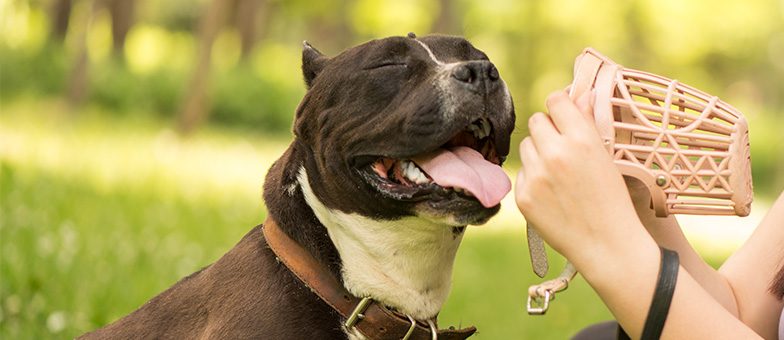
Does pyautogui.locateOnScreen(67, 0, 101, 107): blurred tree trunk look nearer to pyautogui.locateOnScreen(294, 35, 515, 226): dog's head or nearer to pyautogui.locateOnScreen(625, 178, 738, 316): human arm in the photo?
pyautogui.locateOnScreen(294, 35, 515, 226): dog's head

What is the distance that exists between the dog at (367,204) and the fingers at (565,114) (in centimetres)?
56

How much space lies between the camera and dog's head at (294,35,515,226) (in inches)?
114

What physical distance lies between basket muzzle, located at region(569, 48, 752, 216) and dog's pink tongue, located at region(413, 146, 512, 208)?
0.41 m

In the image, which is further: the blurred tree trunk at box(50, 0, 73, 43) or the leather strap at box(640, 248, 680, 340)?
the blurred tree trunk at box(50, 0, 73, 43)

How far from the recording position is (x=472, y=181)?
9.32ft

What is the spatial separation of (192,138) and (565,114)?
12.0 metres

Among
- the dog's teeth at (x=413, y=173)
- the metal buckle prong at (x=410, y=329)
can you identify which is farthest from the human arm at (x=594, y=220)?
the metal buckle prong at (x=410, y=329)

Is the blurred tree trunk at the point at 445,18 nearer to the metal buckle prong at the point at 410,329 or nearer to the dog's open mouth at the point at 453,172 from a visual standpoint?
the dog's open mouth at the point at 453,172

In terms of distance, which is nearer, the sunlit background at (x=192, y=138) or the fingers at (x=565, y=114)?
the fingers at (x=565, y=114)

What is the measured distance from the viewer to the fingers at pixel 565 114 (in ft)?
7.38

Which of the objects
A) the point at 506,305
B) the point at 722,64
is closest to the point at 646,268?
the point at 506,305

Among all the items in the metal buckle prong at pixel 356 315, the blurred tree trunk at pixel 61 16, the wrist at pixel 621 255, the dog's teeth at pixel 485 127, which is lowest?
the blurred tree trunk at pixel 61 16

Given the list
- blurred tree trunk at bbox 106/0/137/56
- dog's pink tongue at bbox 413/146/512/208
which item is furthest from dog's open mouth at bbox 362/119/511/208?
blurred tree trunk at bbox 106/0/137/56

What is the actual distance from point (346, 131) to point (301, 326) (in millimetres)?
566
